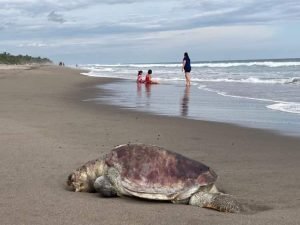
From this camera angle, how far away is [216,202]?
15.1ft

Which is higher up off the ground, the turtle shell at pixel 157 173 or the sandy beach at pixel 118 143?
the turtle shell at pixel 157 173

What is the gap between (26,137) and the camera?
8023 mm

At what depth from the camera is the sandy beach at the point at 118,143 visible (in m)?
4.20

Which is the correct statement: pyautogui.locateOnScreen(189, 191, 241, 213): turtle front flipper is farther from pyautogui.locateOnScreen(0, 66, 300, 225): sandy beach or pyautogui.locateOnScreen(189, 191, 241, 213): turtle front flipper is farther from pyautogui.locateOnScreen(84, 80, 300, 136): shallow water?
pyautogui.locateOnScreen(84, 80, 300, 136): shallow water

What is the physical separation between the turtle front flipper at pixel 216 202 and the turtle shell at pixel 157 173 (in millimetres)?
86

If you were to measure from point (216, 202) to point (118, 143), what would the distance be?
355 centimetres

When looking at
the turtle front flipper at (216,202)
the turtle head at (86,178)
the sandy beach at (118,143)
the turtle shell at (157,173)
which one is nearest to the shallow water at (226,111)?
the sandy beach at (118,143)

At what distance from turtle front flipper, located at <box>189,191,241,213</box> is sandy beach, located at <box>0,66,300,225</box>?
0.32 feet

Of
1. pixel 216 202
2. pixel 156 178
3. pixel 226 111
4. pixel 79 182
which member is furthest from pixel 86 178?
pixel 226 111

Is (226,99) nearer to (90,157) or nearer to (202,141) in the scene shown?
(202,141)

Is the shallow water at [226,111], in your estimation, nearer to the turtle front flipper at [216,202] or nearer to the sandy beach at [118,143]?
the sandy beach at [118,143]

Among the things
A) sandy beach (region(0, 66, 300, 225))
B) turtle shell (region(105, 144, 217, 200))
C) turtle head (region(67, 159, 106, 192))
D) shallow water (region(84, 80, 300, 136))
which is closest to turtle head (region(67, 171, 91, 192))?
turtle head (region(67, 159, 106, 192))

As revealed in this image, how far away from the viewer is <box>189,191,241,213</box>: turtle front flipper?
177 inches

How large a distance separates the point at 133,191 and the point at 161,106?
33.1 ft
